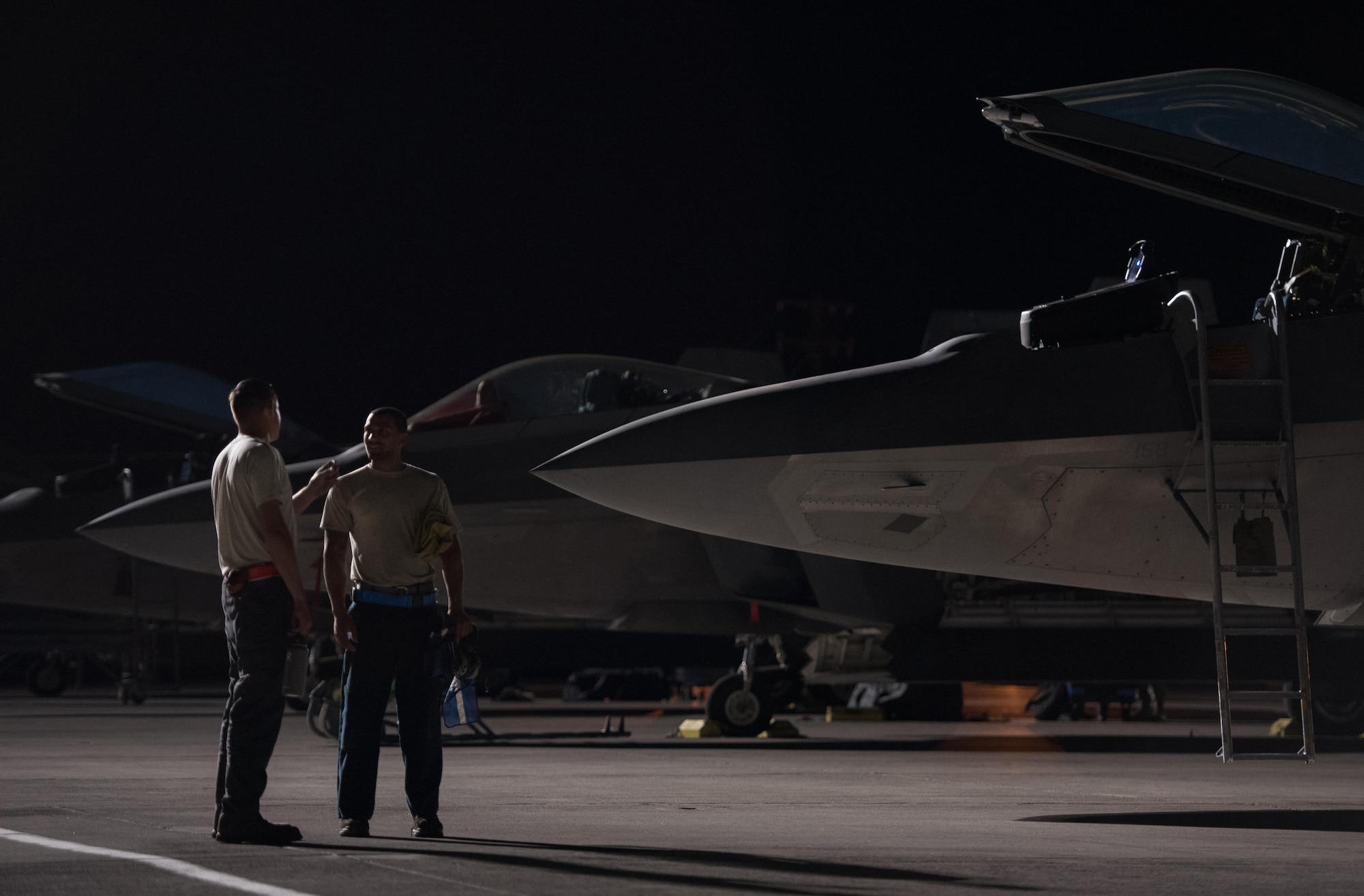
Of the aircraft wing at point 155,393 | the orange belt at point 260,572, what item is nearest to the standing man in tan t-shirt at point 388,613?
the orange belt at point 260,572

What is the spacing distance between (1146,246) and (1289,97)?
100 cm

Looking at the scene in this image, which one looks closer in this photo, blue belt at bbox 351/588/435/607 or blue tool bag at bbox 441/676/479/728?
blue belt at bbox 351/588/435/607

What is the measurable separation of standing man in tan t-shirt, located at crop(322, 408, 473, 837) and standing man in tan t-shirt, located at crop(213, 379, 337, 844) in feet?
0.76

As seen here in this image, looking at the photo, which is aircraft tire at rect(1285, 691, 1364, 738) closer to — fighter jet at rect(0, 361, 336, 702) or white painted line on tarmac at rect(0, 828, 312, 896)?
fighter jet at rect(0, 361, 336, 702)

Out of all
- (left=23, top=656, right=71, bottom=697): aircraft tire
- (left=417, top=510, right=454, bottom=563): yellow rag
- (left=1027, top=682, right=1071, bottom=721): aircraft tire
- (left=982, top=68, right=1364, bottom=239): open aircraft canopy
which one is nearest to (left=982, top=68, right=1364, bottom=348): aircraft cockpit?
(left=982, top=68, right=1364, bottom=239): open aircraft canopy

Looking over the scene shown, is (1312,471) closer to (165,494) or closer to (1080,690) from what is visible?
(165,494)

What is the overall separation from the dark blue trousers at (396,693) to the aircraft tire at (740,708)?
860 centimetres

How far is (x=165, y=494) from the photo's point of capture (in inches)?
558

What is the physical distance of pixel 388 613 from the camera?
6.30 m

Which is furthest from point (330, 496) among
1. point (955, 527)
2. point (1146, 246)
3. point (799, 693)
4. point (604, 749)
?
point (799, 693)

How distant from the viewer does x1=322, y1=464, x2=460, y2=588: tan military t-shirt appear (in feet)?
20.7

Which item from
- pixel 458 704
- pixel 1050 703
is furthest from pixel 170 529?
pixel 1050 703

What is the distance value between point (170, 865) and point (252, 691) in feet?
3.22

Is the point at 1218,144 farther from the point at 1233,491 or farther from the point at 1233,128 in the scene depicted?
the point at 1233,491
